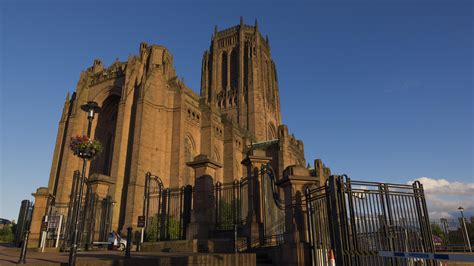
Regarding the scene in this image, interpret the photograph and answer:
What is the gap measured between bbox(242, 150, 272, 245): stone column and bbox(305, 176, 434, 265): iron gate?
277 centimetres

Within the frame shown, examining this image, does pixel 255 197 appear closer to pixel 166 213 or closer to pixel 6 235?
pixel 166 213

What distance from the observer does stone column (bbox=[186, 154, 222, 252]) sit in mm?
10469

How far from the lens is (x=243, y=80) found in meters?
55.8

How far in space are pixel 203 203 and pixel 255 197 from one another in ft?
5.86


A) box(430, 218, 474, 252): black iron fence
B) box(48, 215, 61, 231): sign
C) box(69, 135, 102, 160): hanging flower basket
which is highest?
box(69, 135, 102, 160): hanging flower basket

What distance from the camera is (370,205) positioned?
679 cm

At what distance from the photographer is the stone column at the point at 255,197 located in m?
9.99

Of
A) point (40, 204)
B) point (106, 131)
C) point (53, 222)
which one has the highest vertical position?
point (106, 131)

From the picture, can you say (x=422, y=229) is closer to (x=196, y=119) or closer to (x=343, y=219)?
(x=343, y=219)

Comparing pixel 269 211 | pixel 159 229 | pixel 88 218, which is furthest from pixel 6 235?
pixel 269 211

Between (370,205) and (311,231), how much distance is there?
5.22 feet

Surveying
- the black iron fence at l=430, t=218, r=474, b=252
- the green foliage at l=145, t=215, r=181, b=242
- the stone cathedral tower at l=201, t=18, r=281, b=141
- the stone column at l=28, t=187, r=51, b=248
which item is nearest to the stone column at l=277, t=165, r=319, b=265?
the black iron fence at l=430, t=218, r=474, b=252

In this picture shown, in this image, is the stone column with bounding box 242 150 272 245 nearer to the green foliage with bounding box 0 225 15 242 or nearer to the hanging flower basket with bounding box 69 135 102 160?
the hanging flower basket with bounding box 69 135 102 160

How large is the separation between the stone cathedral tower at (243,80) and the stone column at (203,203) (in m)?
39.0
